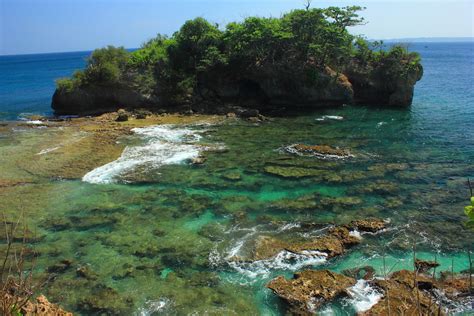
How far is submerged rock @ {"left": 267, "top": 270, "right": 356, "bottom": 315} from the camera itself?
11.4m

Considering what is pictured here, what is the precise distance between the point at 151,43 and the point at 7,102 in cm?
2221

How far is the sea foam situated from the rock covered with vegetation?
8286 mm

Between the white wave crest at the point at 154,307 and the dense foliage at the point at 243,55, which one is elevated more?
the dense foliage at the point at 243,55

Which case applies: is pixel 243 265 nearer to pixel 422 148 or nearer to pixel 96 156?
pixel 96 156

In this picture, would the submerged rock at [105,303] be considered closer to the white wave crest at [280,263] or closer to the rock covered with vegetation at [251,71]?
the white wave crest at [280,263]

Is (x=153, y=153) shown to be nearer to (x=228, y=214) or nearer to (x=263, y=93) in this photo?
(x=228, y=214)

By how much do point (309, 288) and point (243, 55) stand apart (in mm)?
32524

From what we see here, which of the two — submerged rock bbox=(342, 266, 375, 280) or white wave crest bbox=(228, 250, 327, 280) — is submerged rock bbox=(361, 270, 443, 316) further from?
white wave crest bbox=(228, 250, 327, 280)

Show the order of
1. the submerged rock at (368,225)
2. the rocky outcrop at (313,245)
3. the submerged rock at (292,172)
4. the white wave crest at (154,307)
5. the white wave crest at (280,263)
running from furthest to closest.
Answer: the submerged rock at (292,172), the submerged rock at (368,225), the rocky outcrop at (313,245), the white wave crest at (280,263), the white wave crest at (154,307)

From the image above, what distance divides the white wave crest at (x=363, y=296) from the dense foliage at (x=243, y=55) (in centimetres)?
3062

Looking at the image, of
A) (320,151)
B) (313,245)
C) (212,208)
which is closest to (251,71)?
(320,151)

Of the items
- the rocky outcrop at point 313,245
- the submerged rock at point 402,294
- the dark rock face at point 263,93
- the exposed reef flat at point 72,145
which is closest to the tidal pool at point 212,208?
the exposed reef flat at point 72,145

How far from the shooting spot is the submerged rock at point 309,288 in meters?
11.4

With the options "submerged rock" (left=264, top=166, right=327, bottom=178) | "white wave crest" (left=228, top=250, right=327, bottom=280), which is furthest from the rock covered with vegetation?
"white wave crest" (left=228, top=250, right=327, bottom=280)
